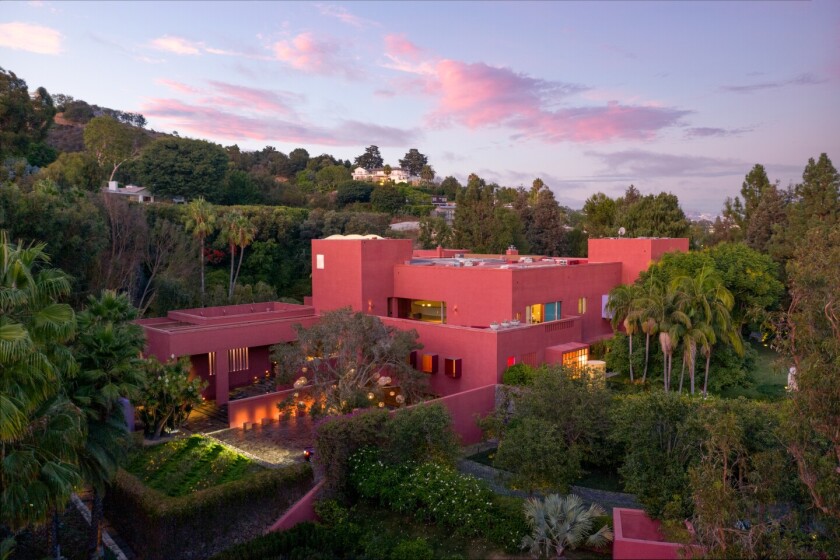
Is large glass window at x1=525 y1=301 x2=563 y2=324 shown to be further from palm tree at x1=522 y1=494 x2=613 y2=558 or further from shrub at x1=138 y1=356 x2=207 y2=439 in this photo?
shrub at x1=138 y1=356 x2=207 y2=439

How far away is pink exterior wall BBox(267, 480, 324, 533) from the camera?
14.3m

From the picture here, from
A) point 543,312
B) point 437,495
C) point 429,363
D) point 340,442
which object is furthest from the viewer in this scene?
point 543,312

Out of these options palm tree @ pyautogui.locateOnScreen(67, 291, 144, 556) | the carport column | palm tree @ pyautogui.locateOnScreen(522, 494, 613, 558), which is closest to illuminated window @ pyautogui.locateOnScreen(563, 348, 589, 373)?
palm tree @ pyautogui.locateOnScreen(522, 494, 613, 558)

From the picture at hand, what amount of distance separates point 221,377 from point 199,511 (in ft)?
31.2

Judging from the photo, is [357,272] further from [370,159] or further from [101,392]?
[370,159]

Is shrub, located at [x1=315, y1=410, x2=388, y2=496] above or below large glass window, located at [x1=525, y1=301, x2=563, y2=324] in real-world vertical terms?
below

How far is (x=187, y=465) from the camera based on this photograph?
16781 millimetres

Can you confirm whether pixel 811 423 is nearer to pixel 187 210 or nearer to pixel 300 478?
pixel 300 478

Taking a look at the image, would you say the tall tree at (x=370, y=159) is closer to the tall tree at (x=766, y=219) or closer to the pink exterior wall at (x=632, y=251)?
the tall tree at (x=766, y=219)

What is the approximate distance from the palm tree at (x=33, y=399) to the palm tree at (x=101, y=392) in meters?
1.14

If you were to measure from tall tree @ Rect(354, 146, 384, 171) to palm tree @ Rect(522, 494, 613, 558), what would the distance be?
404ft

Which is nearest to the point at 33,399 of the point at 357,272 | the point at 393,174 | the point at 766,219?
the point at 357,272

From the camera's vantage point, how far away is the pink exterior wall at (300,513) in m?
14.3

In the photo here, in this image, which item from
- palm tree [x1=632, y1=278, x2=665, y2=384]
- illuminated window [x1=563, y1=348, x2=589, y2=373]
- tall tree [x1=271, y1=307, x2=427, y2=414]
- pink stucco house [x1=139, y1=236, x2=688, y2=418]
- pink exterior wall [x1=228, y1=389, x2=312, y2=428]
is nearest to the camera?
tall tree [x1=271, y1=307, x2=427, y2=414]
